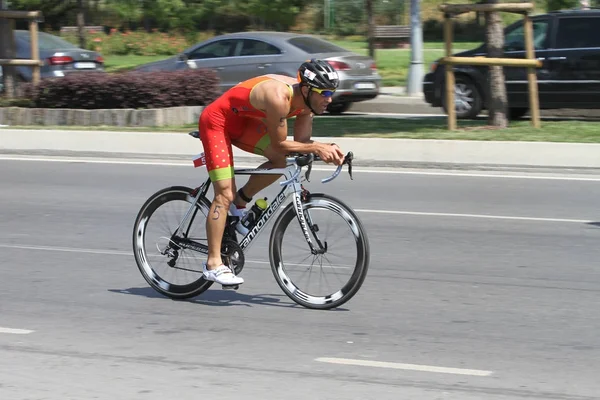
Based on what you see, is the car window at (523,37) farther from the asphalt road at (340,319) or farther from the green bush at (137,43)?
the green bush at (137,43)

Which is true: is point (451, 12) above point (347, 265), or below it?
above

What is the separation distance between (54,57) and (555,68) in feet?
32.7

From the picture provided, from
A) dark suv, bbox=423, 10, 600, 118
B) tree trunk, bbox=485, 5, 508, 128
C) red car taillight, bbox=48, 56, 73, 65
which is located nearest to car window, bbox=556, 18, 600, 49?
dark suv, bbox=423, 10, 600, 118

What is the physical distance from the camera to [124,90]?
58.9ft

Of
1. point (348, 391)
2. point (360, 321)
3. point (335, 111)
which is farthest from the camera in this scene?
point (335, 111)

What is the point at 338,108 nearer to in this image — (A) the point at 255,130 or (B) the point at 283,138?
(A) the point at 255,130

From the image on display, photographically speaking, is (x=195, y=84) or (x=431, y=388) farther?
(x=195, y=84)

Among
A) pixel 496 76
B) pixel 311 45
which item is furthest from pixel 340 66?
pixel 496 76

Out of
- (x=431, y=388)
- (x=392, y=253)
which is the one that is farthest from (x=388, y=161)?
(x=431, y=388)

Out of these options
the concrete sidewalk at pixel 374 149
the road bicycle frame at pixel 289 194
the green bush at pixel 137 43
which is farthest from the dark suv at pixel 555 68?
the green bush at pixel 137 43

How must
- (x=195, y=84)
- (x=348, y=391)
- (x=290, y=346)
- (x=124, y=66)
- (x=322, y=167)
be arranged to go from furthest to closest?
(x=124, y=66) → (x=195, y=84) → (x=322, y=167) → (x=290, y=346) → (x=348, y=391)

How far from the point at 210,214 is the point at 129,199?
4990 millimetres

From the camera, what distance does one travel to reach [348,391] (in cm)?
507

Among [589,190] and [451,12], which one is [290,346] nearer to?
[589,190]
